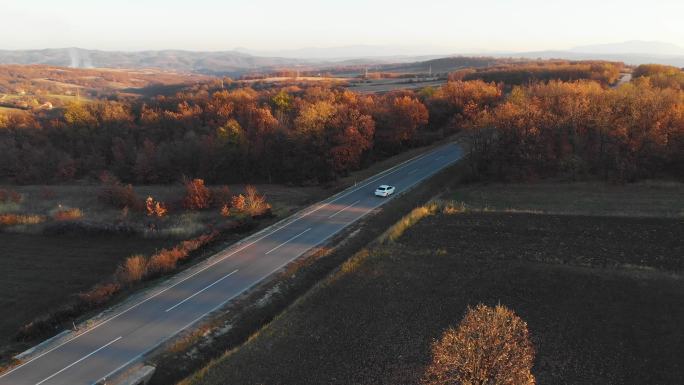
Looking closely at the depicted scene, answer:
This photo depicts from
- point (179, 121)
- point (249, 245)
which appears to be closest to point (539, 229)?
point (249, 245)

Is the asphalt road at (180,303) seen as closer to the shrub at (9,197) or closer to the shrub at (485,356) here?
the shrub at (485,356)

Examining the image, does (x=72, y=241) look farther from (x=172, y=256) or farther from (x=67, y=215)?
(x=172, y=256)

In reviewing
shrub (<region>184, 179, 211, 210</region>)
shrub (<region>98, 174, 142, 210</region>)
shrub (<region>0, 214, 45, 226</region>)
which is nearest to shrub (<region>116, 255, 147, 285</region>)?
shrub (<region>184, 179, 211, 210</region>)

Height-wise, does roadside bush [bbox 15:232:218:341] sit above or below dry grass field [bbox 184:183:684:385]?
below

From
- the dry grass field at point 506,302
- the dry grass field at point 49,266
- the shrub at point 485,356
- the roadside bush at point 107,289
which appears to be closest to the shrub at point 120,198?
the dry grass field at point 49,266

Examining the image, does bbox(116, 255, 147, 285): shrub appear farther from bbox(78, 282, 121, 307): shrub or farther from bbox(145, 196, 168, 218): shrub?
bbox(145, 196, 168, 218): shrub

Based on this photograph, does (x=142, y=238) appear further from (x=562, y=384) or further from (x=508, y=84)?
(x=508, y=84)

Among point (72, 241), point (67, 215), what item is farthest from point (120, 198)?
point (72, 241)
